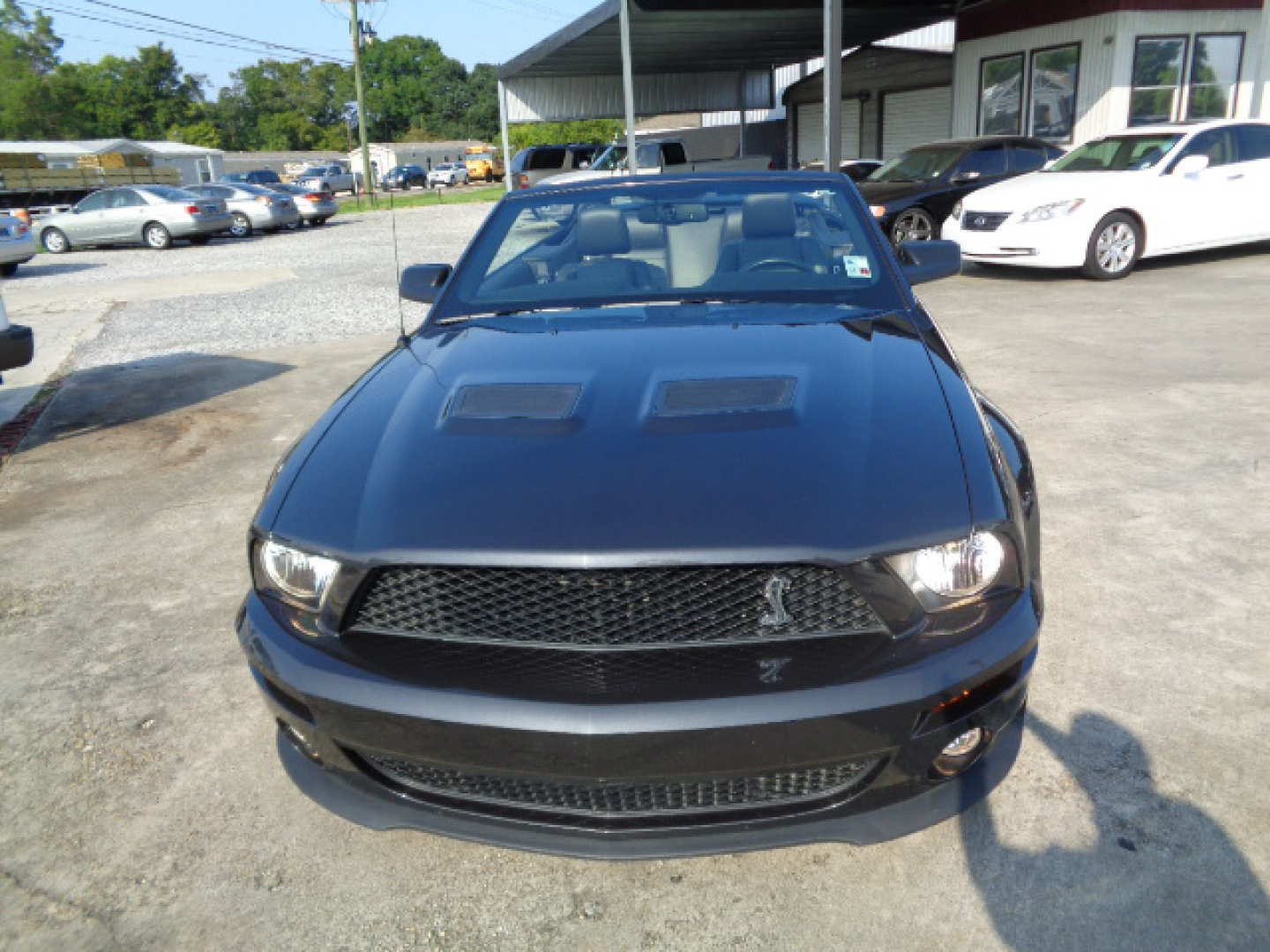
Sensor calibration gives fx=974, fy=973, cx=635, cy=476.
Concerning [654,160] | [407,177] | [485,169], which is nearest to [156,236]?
[654,160]

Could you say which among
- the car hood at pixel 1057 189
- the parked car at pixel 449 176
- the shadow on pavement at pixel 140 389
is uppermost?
the parked car at pixel 449 176

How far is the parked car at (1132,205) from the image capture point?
32.9 ft

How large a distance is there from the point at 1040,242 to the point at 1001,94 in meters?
9.64

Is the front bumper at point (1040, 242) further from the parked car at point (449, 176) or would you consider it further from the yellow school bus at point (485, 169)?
the yellow school bus at point (485, 169)

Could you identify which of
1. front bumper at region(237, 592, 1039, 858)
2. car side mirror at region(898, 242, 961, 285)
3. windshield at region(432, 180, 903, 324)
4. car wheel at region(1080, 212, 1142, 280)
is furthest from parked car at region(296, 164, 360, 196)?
front bumper at region(237, 592, 1039, 858)

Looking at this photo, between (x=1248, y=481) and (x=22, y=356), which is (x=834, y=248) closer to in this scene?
(x=1248, y=481)

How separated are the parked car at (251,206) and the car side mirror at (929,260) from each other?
23193 mm

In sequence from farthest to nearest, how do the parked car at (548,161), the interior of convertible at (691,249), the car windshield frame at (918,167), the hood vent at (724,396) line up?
1. the parked car at (548,161)
2. the car windshield frame at (918,167)
3. the interior of convertible at (691,249)
4. the hood vent at (724,396)

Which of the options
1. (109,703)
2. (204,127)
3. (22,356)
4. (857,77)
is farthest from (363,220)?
(204,127)

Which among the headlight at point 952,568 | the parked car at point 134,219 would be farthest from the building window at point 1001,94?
the headlight at point 952,568

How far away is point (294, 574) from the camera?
6.93 feet

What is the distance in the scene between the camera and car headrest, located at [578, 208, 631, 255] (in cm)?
358

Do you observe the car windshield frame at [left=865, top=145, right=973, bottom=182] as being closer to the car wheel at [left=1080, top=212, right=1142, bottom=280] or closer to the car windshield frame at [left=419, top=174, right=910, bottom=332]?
the car wheel at [left=1080, top=212, right=1142, bottom=280]

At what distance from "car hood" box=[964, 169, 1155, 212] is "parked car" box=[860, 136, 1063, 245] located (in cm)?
124
